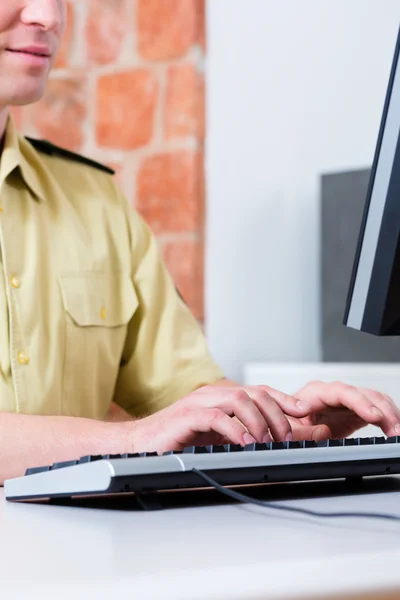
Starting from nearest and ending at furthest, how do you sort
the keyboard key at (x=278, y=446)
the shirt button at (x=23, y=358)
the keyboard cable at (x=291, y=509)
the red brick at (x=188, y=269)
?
the keyboard cable at (x=291, y=509), the keyboard key at (x=278, y=446), the shirt button at (x=23, y=358), the red brick at (x=188, y=269)

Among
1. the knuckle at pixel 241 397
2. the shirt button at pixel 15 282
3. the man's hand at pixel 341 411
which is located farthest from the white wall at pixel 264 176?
the knuckle at pixel 241 397

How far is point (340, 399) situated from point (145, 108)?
1.38 m

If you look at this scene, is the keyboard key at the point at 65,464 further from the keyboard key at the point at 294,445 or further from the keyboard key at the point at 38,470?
the keyboard key at the point at 294,445

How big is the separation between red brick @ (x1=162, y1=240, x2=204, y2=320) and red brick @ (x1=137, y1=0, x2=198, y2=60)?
17.5 inches

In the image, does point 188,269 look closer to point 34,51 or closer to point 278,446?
point 34,51

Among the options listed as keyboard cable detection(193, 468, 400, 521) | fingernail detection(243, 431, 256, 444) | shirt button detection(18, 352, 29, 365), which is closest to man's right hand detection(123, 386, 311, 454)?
fingernail detection(243, 431, 256, 444)

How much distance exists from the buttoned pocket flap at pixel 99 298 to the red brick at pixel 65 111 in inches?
36.7

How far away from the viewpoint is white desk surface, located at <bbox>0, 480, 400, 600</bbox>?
37 centimetres

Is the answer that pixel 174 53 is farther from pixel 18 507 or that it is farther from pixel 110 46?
pixel 18 507

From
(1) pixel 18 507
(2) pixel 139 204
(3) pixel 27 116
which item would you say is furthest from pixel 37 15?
(3) pixel 27 116

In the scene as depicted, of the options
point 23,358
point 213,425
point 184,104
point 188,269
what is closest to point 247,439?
point 213,425

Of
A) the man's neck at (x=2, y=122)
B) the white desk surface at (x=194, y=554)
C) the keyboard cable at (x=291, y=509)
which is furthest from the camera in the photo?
the man's neck at (x=2, y=122)

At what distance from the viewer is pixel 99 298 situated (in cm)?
130

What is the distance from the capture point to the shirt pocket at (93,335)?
1.26 metres
